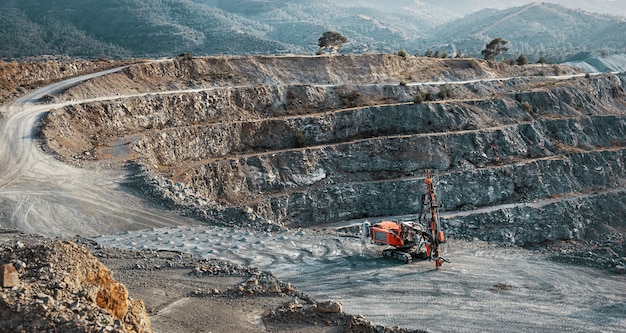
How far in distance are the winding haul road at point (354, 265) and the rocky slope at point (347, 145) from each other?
7.46 feet

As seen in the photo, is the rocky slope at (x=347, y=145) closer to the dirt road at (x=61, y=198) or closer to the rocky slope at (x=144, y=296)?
the dirt road at (x=61, y=198)

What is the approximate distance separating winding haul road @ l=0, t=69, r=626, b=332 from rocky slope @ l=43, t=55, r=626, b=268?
7.46ft

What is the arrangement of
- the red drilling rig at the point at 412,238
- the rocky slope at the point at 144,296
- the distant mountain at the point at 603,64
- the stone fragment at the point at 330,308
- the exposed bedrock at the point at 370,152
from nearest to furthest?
the rocky slope at the point at 144,296 < the stone fragment at the point at 330,308 < the red drilling rig at the point at 412,238 < the exposed bedrock at the point at 370,152 < the distant mountain at the point at 603,64

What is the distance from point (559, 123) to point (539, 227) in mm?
14454

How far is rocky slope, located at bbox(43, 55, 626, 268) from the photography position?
3209 cm

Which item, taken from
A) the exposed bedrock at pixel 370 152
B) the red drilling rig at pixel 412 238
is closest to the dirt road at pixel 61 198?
the exposed bedrock at pixel 370 152

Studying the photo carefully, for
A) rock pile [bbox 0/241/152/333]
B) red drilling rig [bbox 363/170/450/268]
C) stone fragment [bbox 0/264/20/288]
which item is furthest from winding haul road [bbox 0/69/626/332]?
stone fragment [bbox 0/264/20/288]

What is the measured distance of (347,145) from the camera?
38.3 m

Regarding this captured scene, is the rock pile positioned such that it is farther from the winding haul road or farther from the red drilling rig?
the red drilling rig

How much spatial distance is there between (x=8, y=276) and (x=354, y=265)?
11756mm

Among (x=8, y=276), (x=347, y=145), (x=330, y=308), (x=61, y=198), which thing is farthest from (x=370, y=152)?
(x=8, y=276)

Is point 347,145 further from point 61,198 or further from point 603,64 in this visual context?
point 603,64

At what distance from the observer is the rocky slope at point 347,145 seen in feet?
105

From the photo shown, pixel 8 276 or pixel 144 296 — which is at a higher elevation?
pixel 8 276
